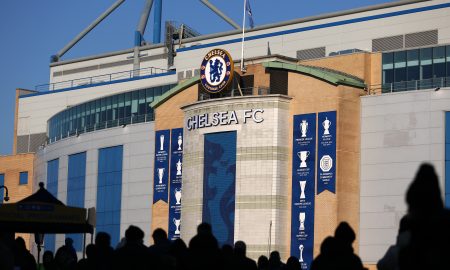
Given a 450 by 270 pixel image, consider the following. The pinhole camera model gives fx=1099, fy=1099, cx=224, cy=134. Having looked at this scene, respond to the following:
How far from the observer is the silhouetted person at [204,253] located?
15195mm

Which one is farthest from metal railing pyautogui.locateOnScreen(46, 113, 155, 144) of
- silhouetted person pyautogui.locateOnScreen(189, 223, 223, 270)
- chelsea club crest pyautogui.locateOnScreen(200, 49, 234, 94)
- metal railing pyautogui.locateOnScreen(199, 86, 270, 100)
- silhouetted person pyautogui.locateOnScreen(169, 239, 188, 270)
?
silhouetted person pyautogui.locateOnScreen(189, 223, 223, 270)

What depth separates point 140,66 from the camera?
100812 mm

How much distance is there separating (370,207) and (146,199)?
19601mm

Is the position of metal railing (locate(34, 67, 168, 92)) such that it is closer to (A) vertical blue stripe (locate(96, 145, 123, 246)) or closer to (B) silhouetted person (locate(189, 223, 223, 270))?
(A) vertical blue stripe (locate(96, 145, 123, 246))

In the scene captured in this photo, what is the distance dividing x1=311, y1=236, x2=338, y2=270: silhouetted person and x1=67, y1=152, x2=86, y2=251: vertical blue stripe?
2764 inches

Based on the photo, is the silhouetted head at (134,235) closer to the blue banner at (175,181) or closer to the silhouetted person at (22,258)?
the silhouetted person at (22,258)

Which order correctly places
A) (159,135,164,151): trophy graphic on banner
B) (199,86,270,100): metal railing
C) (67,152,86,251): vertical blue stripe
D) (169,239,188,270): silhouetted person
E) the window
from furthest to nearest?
the window
(67,152,86,251): vertical blue stripe
(159,135,164,151): trophy graphic on banner
(199,86,270,100): metal railing
(169,239,188,270): silhouetted person

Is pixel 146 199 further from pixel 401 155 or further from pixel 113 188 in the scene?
pixel 401 155

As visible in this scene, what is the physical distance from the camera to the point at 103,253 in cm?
1641

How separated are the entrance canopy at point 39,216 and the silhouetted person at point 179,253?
12.3 metres

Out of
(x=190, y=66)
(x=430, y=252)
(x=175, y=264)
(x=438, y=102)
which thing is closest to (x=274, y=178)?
(x=438, y=102)

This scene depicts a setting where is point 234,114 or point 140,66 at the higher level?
point 140,66

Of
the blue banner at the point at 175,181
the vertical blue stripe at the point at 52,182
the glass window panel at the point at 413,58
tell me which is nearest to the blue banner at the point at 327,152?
the glass window panel at the point at 413,58

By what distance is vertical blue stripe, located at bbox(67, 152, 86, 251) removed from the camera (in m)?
83.4
